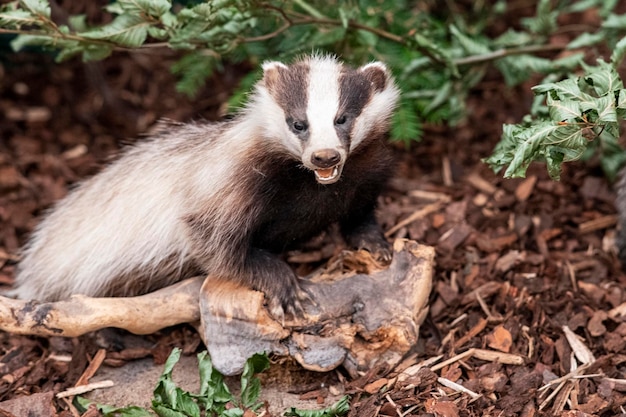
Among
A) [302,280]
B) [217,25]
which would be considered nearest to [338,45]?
[217,25]

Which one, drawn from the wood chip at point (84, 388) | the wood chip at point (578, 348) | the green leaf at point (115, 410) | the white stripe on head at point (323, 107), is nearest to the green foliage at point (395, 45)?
the white stripe on head at point (323, 107)

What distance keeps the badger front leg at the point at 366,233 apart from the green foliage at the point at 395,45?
0.86 metres

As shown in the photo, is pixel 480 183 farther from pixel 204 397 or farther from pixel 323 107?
pixel 204 397

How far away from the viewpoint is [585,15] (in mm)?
7809

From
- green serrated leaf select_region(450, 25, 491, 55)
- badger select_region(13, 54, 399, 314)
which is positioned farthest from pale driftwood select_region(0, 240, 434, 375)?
green serrated leaf select_region(450, 25, 491, 55)

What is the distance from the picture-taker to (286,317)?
4.46 m

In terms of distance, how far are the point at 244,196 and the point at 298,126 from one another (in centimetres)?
50

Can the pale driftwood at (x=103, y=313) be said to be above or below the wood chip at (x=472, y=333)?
above

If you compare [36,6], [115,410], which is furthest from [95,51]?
[115,410]

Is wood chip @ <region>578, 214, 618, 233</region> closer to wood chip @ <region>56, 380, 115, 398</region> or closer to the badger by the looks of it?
the badger

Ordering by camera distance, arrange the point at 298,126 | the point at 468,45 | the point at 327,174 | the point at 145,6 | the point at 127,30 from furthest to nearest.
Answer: the point at 468,45 < the point at 127,30 < the point at 145,6 < the point at 298,126 < the point at 327,174

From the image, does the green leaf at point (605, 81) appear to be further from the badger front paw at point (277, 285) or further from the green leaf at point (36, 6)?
the green leaf at point (36, 6)

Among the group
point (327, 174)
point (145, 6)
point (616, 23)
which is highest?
point (145, 6)

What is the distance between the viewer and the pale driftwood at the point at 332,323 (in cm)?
440
